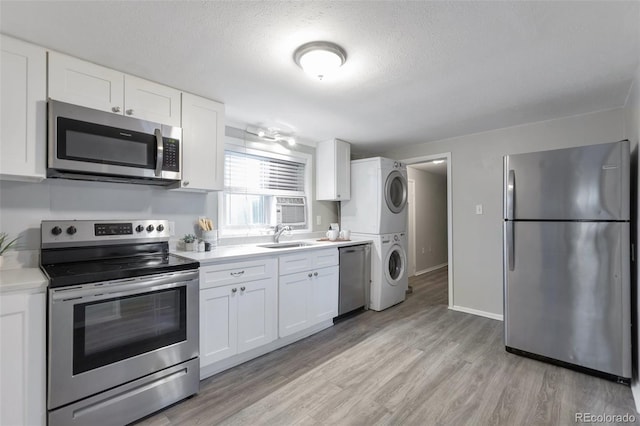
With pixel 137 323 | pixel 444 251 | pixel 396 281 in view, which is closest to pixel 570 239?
pixel 396 281

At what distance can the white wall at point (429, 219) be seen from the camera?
5.82 meters

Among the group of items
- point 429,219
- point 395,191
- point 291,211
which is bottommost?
point 429,219

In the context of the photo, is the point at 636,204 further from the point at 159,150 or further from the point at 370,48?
the point at 159,150

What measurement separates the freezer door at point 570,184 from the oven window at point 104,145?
9.70ft

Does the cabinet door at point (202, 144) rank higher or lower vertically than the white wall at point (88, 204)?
higher

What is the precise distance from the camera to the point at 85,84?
1888mm

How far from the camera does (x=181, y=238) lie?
8.59 ft

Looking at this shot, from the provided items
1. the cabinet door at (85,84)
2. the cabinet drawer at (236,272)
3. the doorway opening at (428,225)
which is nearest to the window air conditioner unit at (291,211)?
the cabinet drawer at (236,272)

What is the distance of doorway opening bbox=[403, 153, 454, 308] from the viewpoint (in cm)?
557

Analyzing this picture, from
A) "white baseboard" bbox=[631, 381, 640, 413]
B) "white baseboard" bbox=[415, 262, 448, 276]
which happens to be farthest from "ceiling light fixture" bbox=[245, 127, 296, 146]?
"white baseboard" bbox=[415, 262, 448, 276]

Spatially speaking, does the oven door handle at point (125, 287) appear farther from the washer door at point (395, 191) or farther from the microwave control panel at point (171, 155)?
the washer door at point (395, 191)

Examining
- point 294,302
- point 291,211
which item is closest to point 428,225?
point 291,211

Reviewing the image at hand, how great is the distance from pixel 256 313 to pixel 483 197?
117 inches

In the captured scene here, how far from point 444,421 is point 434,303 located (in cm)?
243
